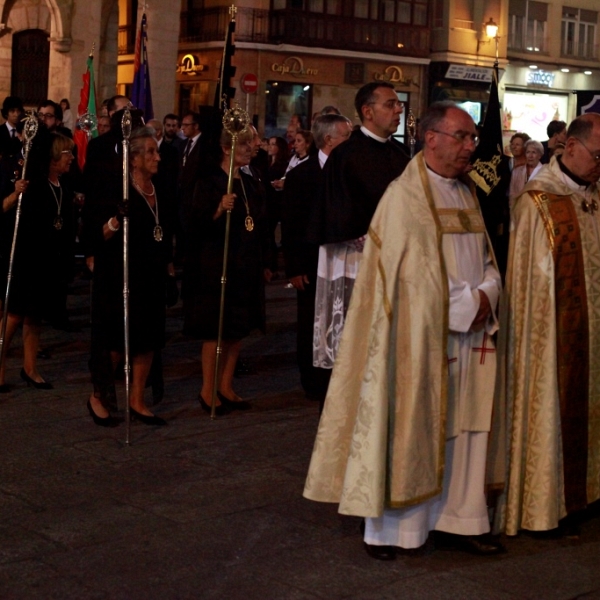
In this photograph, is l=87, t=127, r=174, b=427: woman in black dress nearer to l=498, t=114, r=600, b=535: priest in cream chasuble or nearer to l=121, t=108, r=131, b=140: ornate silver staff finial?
l=121, t=108, r=131, b=140: ornate silver staff finial

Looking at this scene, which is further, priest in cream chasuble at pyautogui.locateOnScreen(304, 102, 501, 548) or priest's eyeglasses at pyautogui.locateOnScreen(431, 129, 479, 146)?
priest's eyeglasses at pyautogui.locateOnScreen(431, 129, 479, 146)

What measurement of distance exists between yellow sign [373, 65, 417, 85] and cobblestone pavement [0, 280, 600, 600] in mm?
30801

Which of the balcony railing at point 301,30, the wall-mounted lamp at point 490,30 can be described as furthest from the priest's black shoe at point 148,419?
the wall-mounted lamp at point 490,30

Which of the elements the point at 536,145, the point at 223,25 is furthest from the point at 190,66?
the point at 536,145

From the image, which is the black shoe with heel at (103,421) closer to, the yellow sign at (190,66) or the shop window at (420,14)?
the yellow sign at (190,66)

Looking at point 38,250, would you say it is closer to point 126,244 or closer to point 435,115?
point 126,244

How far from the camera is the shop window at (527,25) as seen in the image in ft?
134

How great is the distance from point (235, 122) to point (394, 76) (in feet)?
103

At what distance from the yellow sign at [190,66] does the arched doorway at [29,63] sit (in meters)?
12.1

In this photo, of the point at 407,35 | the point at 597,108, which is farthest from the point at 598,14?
the point at 597,108

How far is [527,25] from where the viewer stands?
41.3m

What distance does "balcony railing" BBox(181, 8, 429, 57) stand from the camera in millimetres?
35250

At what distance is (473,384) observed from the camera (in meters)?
5.26

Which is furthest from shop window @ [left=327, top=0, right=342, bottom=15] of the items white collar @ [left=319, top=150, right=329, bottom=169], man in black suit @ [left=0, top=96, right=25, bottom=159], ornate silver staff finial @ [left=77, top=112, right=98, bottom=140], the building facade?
white collar @ [left=319, top=150, right=329, bottom=169]
